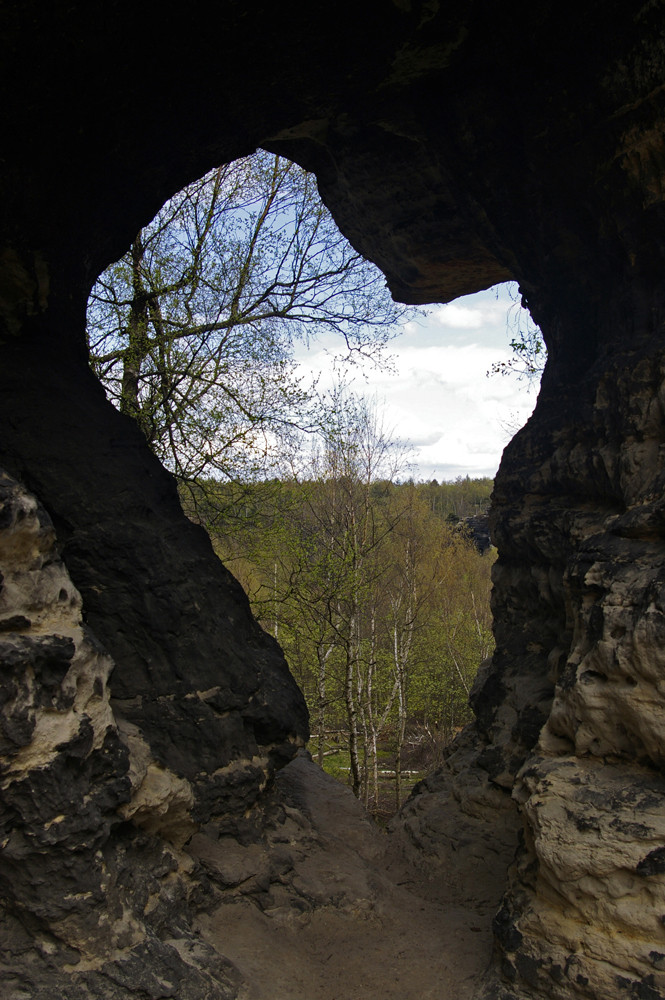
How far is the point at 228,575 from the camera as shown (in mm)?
6922

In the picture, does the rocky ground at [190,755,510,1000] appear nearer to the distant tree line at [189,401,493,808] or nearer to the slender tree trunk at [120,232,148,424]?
the distant tree line at [189,401,493,808]

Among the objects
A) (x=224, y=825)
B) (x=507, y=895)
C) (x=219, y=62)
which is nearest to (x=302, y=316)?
(x=219, y=62)

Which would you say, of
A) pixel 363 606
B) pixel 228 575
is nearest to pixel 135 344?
pixel 228 575

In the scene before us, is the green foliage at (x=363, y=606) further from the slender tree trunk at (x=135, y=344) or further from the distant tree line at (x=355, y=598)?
Answer: the slender tree trunk at (x=135, y=344)

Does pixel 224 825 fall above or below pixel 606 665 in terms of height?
below

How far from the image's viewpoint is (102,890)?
4.25 metres

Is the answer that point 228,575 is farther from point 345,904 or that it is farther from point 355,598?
point 355,598

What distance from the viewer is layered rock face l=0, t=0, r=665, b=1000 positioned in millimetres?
4230

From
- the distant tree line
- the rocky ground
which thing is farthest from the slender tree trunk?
the rocky ground

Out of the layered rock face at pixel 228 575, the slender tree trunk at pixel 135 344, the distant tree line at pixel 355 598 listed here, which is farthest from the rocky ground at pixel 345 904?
the slender tree trunk at pixel 135 344

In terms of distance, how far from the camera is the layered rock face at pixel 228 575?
423 cm

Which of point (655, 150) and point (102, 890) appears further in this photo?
point (655, 150)

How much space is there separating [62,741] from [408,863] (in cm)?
482

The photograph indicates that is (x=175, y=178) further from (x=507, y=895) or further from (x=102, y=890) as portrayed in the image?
(x=507, y=895)
